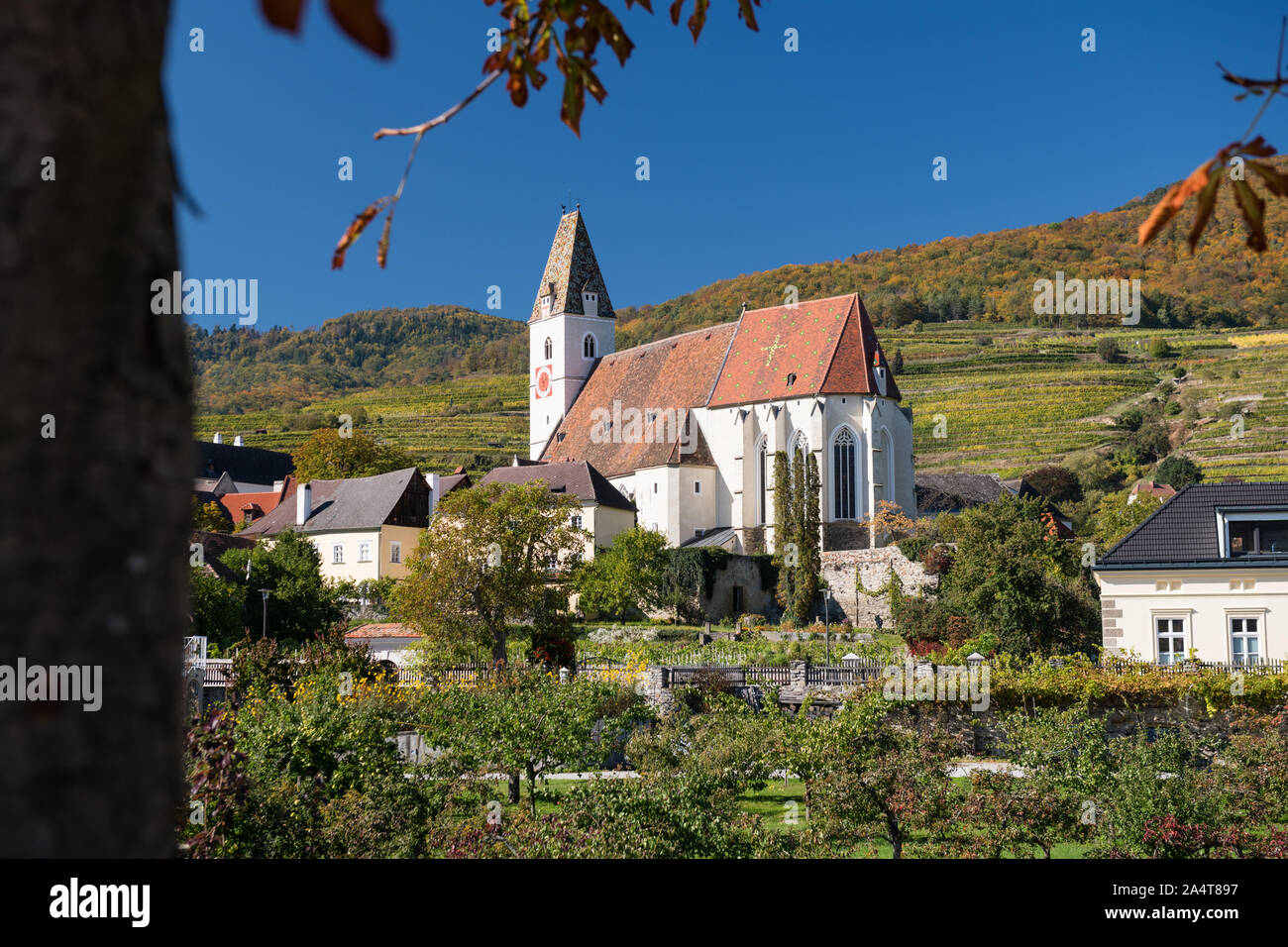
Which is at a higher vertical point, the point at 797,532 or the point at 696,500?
the point at 696,500

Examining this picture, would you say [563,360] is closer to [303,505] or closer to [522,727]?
[303,505]

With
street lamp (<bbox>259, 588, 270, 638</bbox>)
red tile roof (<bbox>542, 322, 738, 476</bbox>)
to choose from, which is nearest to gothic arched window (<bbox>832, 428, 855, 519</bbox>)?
red tile roof (<bbox>542, 322, 738, 476</bbox>)

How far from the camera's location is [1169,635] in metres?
26.3

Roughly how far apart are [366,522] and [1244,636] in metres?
36.8

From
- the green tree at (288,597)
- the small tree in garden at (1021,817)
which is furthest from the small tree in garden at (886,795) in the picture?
the green tree at (288,597)

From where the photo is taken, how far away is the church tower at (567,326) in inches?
2719

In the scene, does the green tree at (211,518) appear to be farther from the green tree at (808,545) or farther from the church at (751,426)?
the green tree at (808,545)

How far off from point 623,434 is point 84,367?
6083cm

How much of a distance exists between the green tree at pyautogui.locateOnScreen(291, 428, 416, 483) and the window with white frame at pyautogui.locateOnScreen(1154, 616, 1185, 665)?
47.1 meters

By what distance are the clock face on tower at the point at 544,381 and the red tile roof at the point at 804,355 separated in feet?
47.8

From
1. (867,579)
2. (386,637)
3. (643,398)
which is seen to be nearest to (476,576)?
(386,637)
